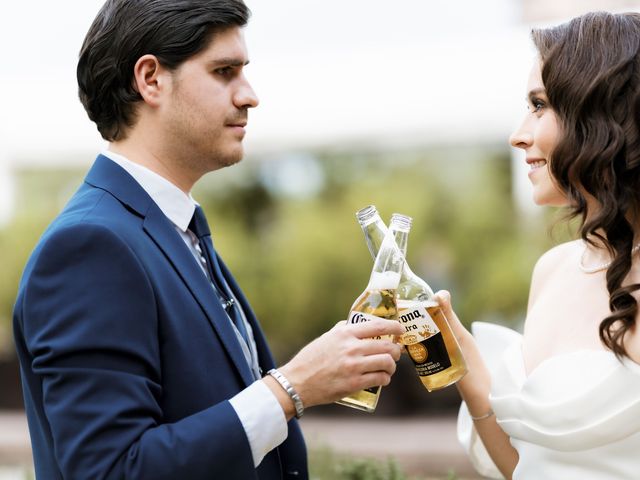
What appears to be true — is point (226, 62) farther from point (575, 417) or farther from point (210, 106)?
point (575, 417)

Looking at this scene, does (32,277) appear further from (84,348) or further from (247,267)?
(247,267)

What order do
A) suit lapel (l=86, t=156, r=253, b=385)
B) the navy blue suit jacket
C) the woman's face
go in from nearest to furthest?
the navy blue suit jacket, suit lapel (l=86, t=156, r=253, b=385), the woman's face

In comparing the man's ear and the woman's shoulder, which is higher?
the man's ear

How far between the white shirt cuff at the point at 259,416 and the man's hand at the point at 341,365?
0.03 m

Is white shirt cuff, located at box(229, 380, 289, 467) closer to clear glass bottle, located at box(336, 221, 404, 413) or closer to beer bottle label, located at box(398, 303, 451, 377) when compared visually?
clear glass bottle, located at box(336, 221, 404, 413)

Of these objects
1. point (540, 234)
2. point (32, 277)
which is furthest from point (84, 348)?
point (540, 234)

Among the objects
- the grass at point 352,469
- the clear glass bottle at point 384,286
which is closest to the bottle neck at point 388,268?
the clear glass bottle at point 384,286

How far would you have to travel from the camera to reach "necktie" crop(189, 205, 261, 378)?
2.25 meters

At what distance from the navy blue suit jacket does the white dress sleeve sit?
910mm

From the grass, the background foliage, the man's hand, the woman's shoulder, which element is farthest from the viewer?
the background foliage

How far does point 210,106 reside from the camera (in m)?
2.20

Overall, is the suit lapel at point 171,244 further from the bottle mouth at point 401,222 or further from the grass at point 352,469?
the grass at point 352,469

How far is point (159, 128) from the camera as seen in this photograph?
2.20m

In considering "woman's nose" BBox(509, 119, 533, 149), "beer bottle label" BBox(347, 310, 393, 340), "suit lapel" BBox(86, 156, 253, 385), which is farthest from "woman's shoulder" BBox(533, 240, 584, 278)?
"suit lapel" BBox(86, 156, 253, 385)
